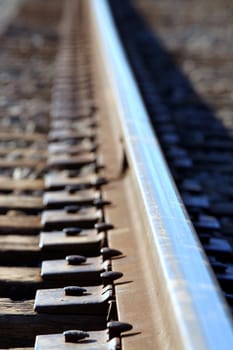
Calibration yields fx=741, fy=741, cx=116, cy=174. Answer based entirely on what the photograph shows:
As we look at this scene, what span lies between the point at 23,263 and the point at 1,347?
619 mm

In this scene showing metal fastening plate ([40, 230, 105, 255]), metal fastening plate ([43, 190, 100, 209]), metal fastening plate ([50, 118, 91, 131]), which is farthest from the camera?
metal fastening plate ([50, 118, 91, 131])

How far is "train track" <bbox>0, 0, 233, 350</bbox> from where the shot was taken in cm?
181

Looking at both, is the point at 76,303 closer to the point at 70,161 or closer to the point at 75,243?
the point at 75,243

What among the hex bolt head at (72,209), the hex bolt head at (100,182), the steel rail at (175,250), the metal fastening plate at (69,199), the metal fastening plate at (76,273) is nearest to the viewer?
the steel rail at (175,250)

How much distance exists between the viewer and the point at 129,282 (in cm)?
218

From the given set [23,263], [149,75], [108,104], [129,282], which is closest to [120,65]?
[108,104]

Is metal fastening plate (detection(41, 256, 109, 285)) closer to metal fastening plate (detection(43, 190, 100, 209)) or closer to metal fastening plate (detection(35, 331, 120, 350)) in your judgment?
metal fastening plate (detection(35, 331, 120, 350))

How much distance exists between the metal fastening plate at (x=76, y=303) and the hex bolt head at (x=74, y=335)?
0.22m

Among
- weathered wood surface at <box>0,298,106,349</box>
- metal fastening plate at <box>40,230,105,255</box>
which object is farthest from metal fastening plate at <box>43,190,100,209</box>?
weathered wood surface at <box>0,298,106,349</box>

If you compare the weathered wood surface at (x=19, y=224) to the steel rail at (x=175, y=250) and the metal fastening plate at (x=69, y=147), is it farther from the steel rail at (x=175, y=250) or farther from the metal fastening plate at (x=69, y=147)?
the metal fastening plate at (x=69, y=147)

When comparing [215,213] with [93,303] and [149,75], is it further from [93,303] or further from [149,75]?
[149,75]

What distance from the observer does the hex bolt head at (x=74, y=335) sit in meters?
1.93

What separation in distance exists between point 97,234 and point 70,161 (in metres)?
1.01

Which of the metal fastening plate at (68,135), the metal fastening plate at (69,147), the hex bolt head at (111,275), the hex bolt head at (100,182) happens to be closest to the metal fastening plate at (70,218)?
the hex bolt head at (100,182)
